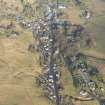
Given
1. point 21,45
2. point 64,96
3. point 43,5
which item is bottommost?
point 64,96

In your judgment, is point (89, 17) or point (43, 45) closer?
point (43, 45)

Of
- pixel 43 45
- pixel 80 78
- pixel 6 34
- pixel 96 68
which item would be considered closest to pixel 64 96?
pixel 80 78

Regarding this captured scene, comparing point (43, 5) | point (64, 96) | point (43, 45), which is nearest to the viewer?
point (64, 96)

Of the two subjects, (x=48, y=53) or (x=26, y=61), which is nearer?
(x=26, y=61)

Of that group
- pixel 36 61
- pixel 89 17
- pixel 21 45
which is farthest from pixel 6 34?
pixel 89 17

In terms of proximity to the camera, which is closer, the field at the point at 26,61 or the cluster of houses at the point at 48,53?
the field at the point at 26,61

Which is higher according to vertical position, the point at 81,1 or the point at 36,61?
the point at 81,1

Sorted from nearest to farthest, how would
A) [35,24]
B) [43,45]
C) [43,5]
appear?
1. [43,45]
2. [35,24]
3. [43,5]

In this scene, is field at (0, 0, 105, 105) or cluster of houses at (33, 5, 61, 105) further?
cluster of houses at (33, 5, 61, 105)

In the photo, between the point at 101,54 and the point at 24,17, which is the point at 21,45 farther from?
the point at 101,54

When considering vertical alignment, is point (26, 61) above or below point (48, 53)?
below
